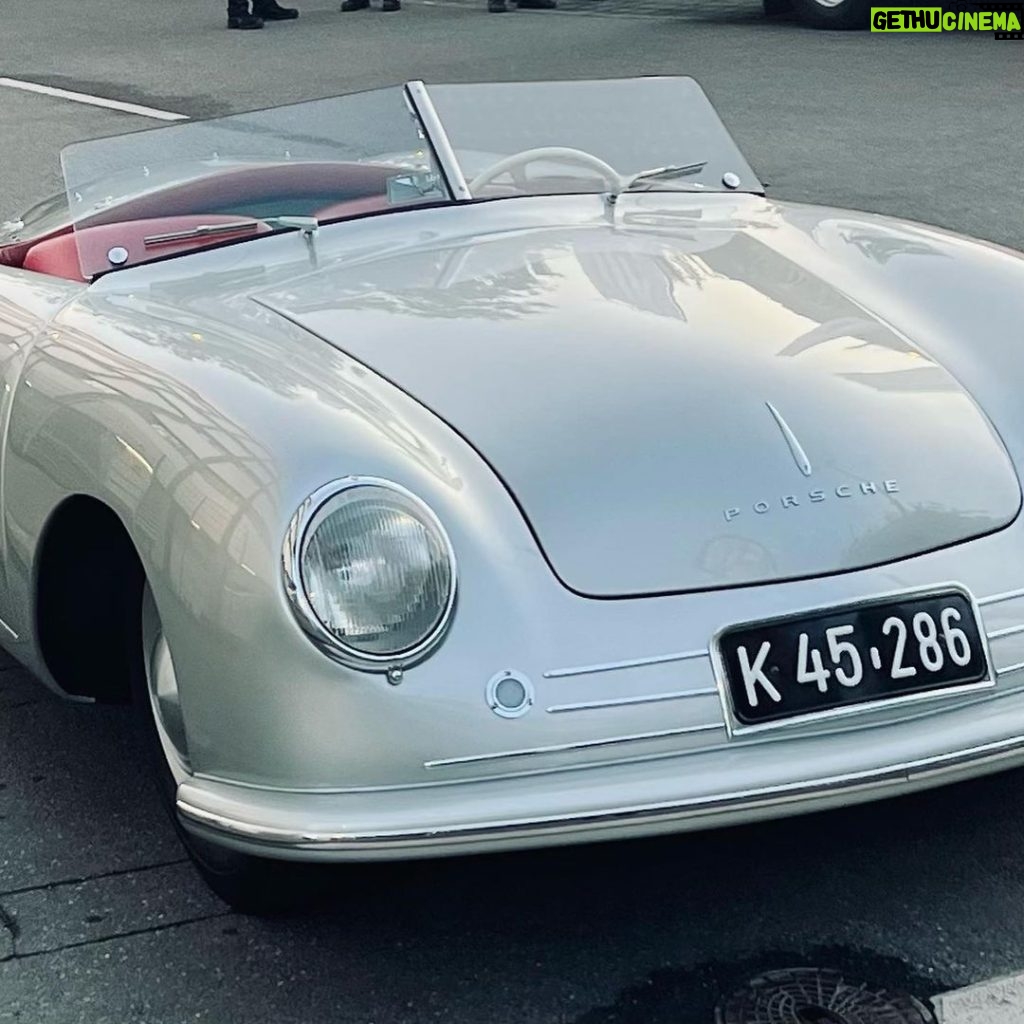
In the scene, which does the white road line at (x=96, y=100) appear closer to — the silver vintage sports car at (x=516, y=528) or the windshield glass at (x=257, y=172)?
the windshield glass at (x=257, y=172)

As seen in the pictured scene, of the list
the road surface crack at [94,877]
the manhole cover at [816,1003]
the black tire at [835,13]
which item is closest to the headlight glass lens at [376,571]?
the manhole cover at [816,1003]

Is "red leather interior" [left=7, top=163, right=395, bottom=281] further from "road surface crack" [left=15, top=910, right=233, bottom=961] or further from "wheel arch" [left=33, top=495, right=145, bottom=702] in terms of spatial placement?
"road surface crack" [left=15, top=910, right=233, bottom=961]

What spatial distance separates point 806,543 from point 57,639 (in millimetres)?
1337

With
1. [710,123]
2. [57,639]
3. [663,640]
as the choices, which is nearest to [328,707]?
[663,640]

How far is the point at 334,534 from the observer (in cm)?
242

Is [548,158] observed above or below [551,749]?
above

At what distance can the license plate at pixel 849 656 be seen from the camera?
2.39 m

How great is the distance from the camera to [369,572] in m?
2.39

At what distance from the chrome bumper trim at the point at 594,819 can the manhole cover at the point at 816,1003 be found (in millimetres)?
315

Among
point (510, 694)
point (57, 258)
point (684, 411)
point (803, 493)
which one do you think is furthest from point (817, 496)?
point (57, 258)

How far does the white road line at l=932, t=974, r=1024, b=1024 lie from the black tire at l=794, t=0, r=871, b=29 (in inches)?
456

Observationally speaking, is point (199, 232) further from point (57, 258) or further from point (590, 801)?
point (590, 801)

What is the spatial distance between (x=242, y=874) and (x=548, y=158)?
181 centimetres

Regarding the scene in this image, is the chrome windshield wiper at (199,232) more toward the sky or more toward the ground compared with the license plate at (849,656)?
more toward the sky
